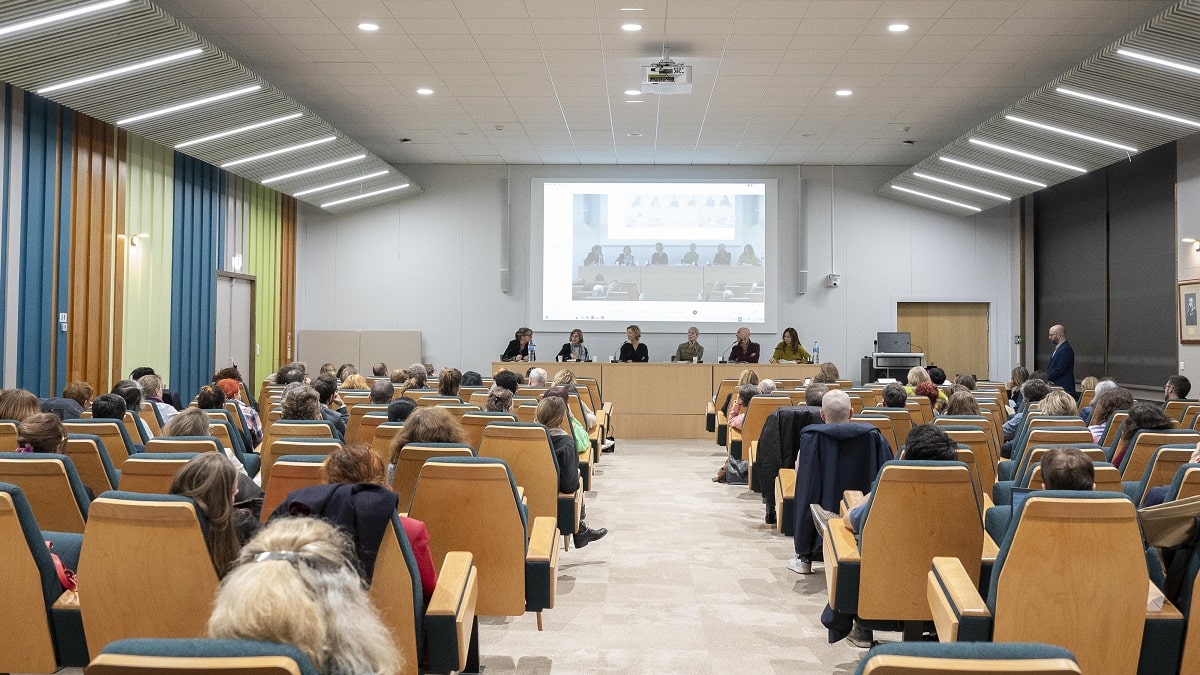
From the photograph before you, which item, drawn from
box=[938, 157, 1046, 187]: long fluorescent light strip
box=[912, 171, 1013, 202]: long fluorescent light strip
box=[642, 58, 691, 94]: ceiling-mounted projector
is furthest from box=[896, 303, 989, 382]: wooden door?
box=[642, 58, 691, 94]: ceiling-mounted projector

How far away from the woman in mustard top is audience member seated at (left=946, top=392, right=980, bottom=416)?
24.0ft

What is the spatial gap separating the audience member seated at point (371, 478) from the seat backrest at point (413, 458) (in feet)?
2.83

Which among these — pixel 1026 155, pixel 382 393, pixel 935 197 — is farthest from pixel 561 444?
pixel 935 197

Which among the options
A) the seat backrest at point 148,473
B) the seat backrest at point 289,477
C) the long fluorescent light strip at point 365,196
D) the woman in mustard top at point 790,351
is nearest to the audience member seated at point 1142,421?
the seat backrest at point 289,477

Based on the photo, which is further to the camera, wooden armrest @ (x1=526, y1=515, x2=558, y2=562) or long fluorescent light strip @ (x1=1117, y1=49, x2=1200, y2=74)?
long fluorescent light strip @ (x1=1117, y1=49, x2=1200, y2=74)

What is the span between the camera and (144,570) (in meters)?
2.80

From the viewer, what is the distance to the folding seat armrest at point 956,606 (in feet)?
A: 9.52

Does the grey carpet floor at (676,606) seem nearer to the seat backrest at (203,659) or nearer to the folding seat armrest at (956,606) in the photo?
the folding seat armrest at (956,606)

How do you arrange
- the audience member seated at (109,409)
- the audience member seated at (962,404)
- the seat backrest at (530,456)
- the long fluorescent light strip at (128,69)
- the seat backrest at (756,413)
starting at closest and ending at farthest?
1. the seat backrest at (530,456)
2. the audience member seated at (109,409)
3. the audience member seated at (962,404)
4. the long fluorescent light strip at (128,69)
5. the seat backrest at (756,413)

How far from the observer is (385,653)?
5.82 ft

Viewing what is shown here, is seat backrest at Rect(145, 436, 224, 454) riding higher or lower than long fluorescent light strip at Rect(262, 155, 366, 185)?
lower

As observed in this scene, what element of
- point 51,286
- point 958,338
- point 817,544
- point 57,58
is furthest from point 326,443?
point 958,338

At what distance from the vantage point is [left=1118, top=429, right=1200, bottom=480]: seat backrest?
16.6ft

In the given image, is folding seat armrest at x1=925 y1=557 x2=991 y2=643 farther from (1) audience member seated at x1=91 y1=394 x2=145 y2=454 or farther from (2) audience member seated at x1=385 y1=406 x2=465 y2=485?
(1) audience member seated at x1=91 y1=394 x2=145 y2=454
